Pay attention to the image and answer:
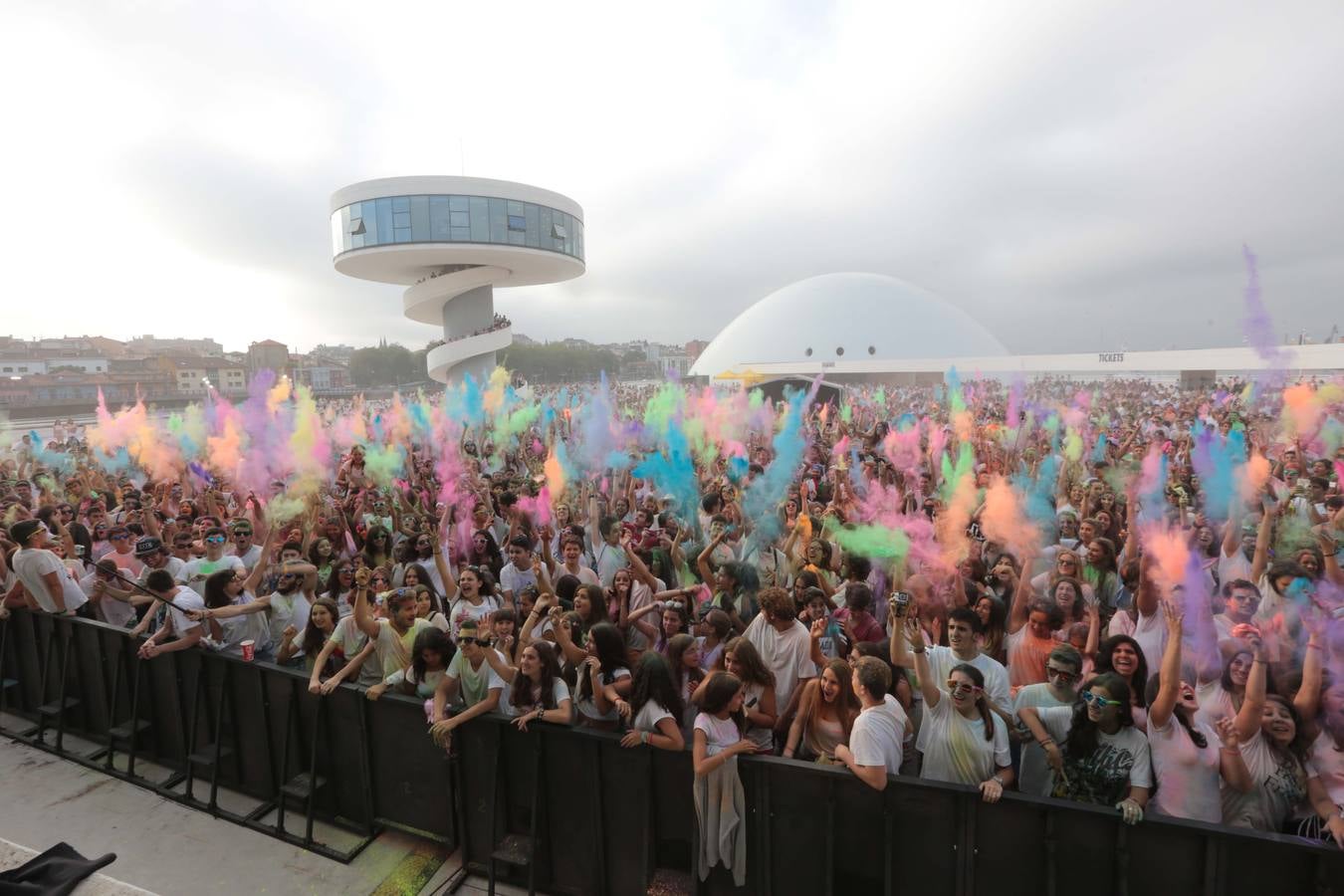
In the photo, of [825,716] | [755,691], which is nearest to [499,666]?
[755,691]

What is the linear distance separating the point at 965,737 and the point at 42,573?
7744 millimetres

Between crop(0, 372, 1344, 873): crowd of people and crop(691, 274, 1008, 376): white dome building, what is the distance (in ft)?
182

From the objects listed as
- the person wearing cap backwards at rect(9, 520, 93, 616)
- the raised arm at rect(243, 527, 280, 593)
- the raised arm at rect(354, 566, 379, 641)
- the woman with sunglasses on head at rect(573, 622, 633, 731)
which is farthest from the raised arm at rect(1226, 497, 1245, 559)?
the person wearing cap backwards at rect(9, 520, 93, 616)

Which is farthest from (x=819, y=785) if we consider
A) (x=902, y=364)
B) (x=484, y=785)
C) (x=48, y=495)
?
(x=902, y=364)

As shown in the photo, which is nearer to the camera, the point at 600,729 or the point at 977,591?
the point at 600,729

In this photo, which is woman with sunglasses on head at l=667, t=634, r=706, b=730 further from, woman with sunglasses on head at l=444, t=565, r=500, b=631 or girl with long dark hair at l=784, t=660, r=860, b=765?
woman with sunglasses on head at l=444, t=565, r=500, b=631

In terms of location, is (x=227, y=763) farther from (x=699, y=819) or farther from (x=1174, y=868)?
(x=1174, y=868)

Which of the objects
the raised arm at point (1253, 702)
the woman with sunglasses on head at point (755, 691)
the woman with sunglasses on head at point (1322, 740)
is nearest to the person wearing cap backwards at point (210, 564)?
the woman with sunglasses on head at point (755, 691)

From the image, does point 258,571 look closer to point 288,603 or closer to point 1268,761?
point 288,603

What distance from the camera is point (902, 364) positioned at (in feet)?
189

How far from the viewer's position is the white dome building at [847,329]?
2606 inches

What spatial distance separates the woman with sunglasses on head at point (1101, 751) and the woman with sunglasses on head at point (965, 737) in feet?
0.77

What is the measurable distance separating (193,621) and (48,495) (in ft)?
33.3

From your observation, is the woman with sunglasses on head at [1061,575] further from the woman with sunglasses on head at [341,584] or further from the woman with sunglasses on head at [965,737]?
the woman with sunglasses on head at [341,584]
